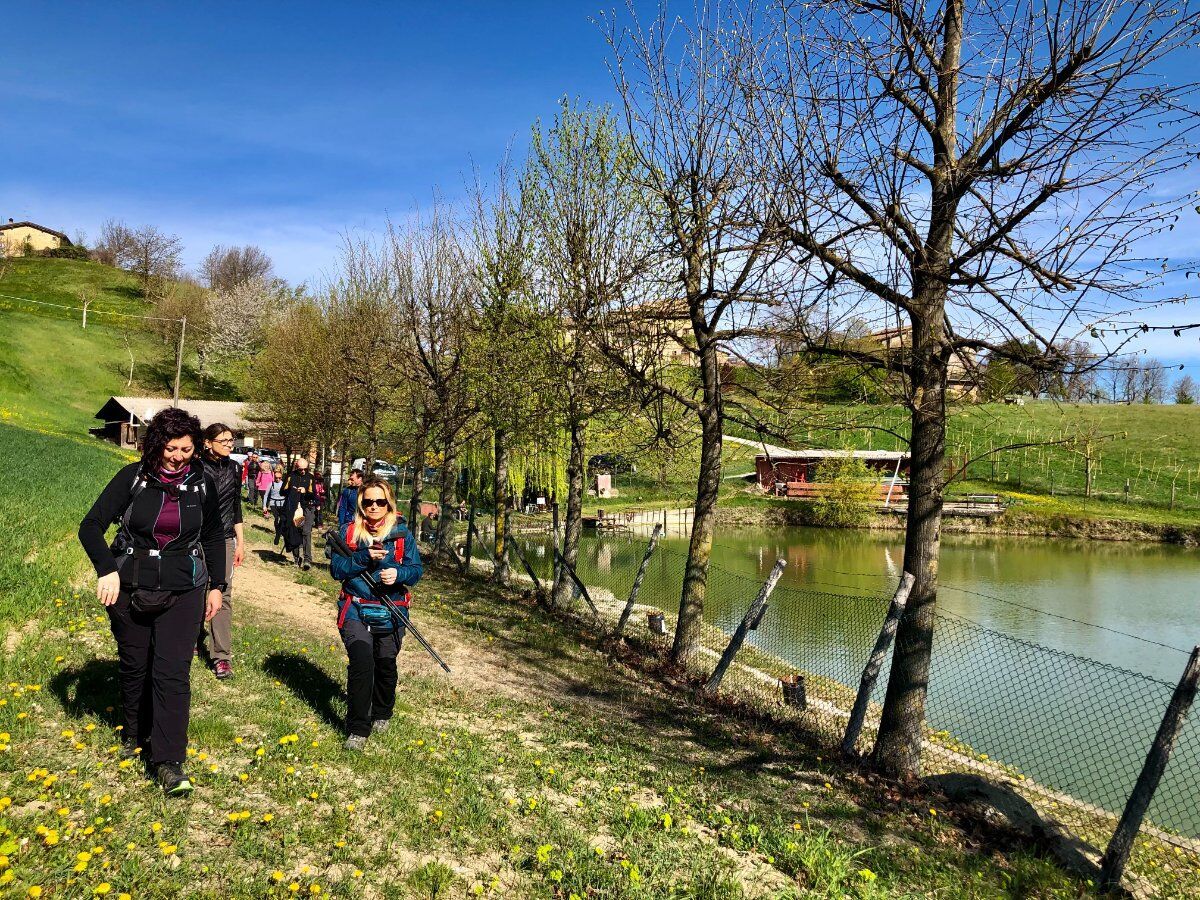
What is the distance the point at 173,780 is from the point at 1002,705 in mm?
11401

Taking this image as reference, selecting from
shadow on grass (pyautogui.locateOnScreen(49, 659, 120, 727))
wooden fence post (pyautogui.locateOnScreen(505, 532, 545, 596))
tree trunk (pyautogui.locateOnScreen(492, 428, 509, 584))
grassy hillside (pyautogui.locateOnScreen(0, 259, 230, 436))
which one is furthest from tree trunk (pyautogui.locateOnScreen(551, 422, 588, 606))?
grassy hillside (pyautogui.locateOnScreen(0, 259, 230, 436))

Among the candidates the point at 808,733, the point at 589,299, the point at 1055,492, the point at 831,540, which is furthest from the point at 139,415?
the point at 1055,492

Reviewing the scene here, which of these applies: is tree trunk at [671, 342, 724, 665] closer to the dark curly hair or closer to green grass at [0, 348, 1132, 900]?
green grass at [0, 348, 1132, 900]

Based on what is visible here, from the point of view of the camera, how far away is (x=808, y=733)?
8.12 metres

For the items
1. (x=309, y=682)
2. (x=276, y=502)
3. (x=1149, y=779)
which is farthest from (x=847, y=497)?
(x=309, y=682)

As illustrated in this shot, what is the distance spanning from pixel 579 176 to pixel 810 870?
11.4 metres

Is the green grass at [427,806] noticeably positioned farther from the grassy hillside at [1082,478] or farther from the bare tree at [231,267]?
the bare tree at [231,267]

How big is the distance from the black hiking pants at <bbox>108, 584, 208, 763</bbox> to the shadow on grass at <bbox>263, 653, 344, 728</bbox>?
150 centimetres

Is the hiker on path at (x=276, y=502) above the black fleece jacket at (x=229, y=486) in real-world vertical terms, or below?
below

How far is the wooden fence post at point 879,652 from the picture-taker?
699 centimetres

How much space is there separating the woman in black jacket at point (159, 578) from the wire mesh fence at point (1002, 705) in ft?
20.8

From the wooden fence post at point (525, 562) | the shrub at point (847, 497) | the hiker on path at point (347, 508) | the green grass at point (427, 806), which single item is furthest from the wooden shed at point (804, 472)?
the hiker on path at point (347, 508)

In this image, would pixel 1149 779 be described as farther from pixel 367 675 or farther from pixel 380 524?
pixel 380 524

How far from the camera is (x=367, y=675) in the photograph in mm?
5176
